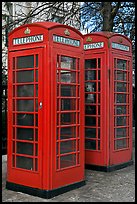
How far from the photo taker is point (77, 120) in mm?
5230

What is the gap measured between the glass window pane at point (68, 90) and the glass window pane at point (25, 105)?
1.69 ft

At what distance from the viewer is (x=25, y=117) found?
4930 millimetres

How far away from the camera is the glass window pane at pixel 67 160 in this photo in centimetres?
492

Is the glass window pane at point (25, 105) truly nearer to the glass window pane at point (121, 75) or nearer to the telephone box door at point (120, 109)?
the telephone box door at point (120, 109)

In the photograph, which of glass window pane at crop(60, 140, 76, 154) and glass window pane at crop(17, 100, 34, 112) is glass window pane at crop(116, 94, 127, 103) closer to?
glass window pane at crop(60, 140, 76, 154)

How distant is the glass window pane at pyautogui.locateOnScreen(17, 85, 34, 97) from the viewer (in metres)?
4.84

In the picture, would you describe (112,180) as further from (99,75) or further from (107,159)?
(99,75)

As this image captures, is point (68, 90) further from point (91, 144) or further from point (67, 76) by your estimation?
point (91, 144)

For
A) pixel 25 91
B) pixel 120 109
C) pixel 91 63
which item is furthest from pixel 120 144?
pixel 25 91

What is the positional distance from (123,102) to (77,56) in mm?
2077

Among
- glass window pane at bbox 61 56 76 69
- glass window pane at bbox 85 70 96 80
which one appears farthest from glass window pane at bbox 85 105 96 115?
glass window pane at bbox 61 56 76 69

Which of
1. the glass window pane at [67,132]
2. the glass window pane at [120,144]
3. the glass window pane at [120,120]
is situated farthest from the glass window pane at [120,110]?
the glass window pane at [67,132]

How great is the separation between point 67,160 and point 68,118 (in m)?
0.67

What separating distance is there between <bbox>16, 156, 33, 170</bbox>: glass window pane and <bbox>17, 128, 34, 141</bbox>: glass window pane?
32 cm
